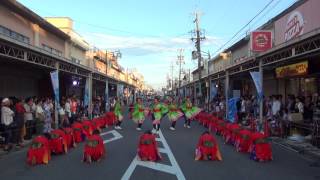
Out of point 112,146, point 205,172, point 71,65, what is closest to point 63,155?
point 112,146

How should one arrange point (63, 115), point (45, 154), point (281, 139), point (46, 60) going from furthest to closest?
1. point (63, 115)
2. point (46, 60)
3. point (281, 139)
4. point (45, 154)

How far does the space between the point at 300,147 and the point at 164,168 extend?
7119 mm

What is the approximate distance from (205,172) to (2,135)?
9064mm

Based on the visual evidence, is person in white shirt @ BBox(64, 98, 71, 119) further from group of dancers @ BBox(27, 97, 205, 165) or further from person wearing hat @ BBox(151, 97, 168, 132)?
person wearing hat @ BBox(151, 97, 168, 132)

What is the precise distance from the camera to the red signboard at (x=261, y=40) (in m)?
31.2

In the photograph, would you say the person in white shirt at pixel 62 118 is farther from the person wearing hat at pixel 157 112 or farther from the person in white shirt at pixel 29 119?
the person wearing hat at pixel 157 112

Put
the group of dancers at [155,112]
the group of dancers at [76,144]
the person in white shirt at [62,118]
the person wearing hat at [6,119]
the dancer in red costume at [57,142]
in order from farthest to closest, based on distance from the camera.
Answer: the group of dancers at [155,112] → the person in white shirt at [62,118] → the person wearing hat at [6,119] → the dancer in red costume at [57,142] → the group of dancers at [76,144]

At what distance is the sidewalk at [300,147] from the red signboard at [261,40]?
10843 mm

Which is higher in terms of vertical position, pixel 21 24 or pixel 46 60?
pixel 21 24

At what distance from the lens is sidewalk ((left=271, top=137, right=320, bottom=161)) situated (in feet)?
53.1

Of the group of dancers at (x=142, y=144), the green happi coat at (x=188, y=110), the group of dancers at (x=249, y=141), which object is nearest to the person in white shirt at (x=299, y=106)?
the group of dancers at (x=249, y=141)

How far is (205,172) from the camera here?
12211 millimetres

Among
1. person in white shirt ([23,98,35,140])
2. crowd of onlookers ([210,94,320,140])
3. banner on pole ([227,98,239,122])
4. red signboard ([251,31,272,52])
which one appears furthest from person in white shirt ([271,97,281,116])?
person in white shirt ([23,98,35,140])

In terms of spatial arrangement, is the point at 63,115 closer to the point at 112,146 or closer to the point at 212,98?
the point at 112,146
